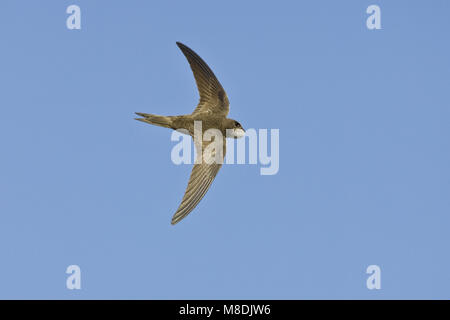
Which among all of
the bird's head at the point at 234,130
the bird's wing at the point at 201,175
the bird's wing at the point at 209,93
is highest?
the bird's wing at the point at 209,93

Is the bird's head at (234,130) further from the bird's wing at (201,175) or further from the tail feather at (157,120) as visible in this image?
the tail feather at (157,120)

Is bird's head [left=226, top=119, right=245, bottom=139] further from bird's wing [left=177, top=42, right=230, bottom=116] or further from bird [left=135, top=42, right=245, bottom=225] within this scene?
bird's wing [left=177, top=42, right=230, bottom=116]

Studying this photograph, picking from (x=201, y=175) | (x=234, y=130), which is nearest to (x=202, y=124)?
(x=234, y=130)

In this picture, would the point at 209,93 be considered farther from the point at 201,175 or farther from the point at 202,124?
the point at 201,175

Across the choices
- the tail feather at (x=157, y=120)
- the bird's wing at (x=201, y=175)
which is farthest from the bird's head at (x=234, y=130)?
the tail feather at (x=157, y=120)

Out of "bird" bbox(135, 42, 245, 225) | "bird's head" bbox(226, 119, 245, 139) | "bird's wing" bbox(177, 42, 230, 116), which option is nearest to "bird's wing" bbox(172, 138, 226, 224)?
"bird" bbox(135, 42, 245, 225)
